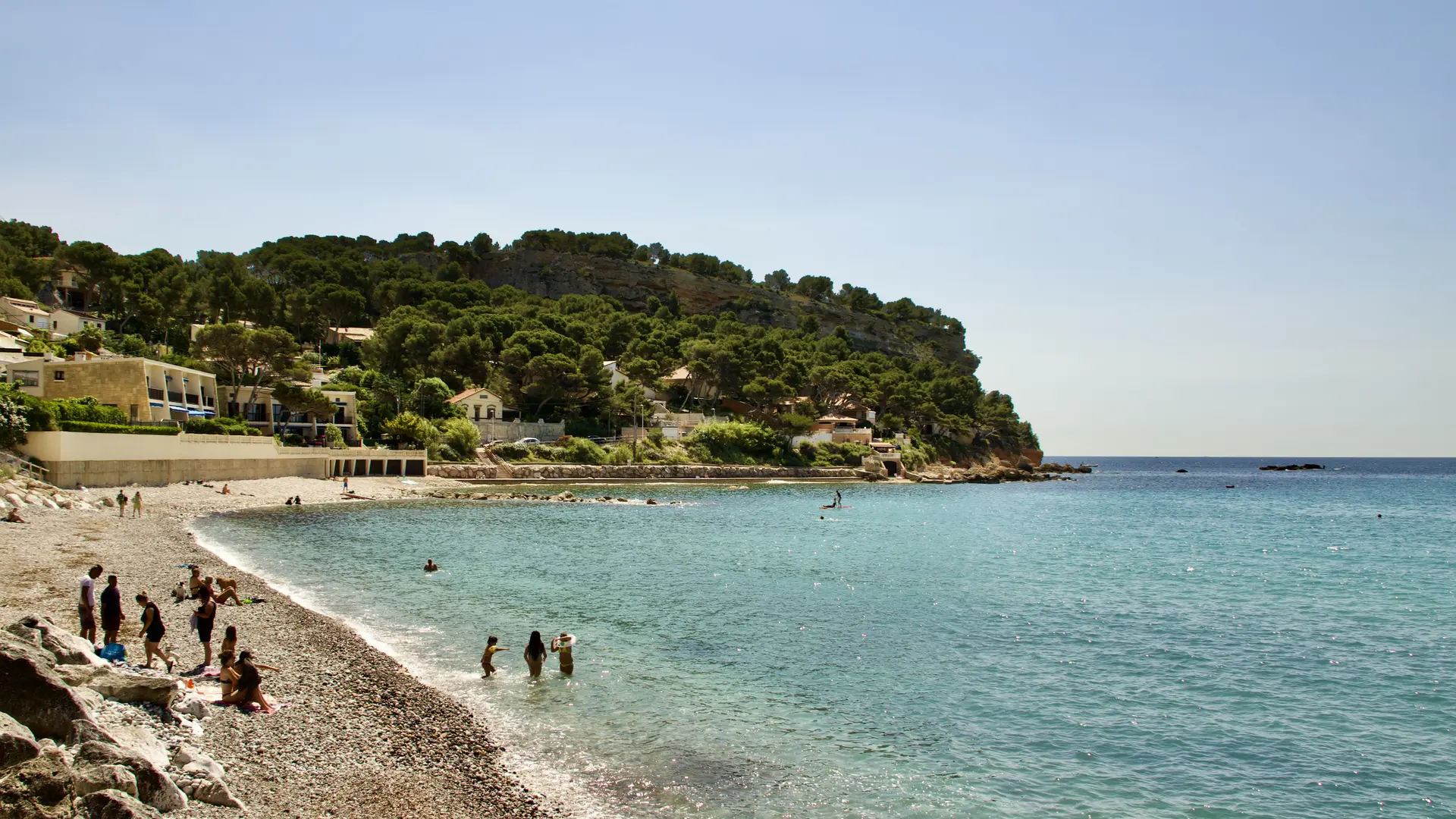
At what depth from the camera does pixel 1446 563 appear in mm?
37062

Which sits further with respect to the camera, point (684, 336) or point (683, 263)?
point (683, 263)

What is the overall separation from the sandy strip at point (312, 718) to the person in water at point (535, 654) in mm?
2014

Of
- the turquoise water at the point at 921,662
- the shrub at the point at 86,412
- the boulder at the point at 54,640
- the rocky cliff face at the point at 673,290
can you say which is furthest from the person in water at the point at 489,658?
the rocky cliff face at the point at 673,290

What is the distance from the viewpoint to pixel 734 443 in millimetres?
95062

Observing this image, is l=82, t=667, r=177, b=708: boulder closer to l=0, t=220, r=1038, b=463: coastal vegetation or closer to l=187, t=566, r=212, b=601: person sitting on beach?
l=187, t=566, r=212, b=601: person sitting on beach

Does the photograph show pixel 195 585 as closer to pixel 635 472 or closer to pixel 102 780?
pixel 102 780

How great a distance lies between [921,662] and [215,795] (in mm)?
12988

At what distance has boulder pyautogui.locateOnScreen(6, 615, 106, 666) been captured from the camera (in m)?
12.0

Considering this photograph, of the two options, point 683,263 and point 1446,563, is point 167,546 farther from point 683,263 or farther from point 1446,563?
point 683,263

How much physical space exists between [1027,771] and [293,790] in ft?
30.3

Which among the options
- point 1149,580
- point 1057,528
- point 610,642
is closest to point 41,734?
point 610,642

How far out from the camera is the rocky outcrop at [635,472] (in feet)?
241

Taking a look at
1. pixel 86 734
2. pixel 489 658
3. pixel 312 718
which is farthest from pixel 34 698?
pixel 489 658

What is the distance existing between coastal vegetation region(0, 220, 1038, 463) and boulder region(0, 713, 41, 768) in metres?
57.4
